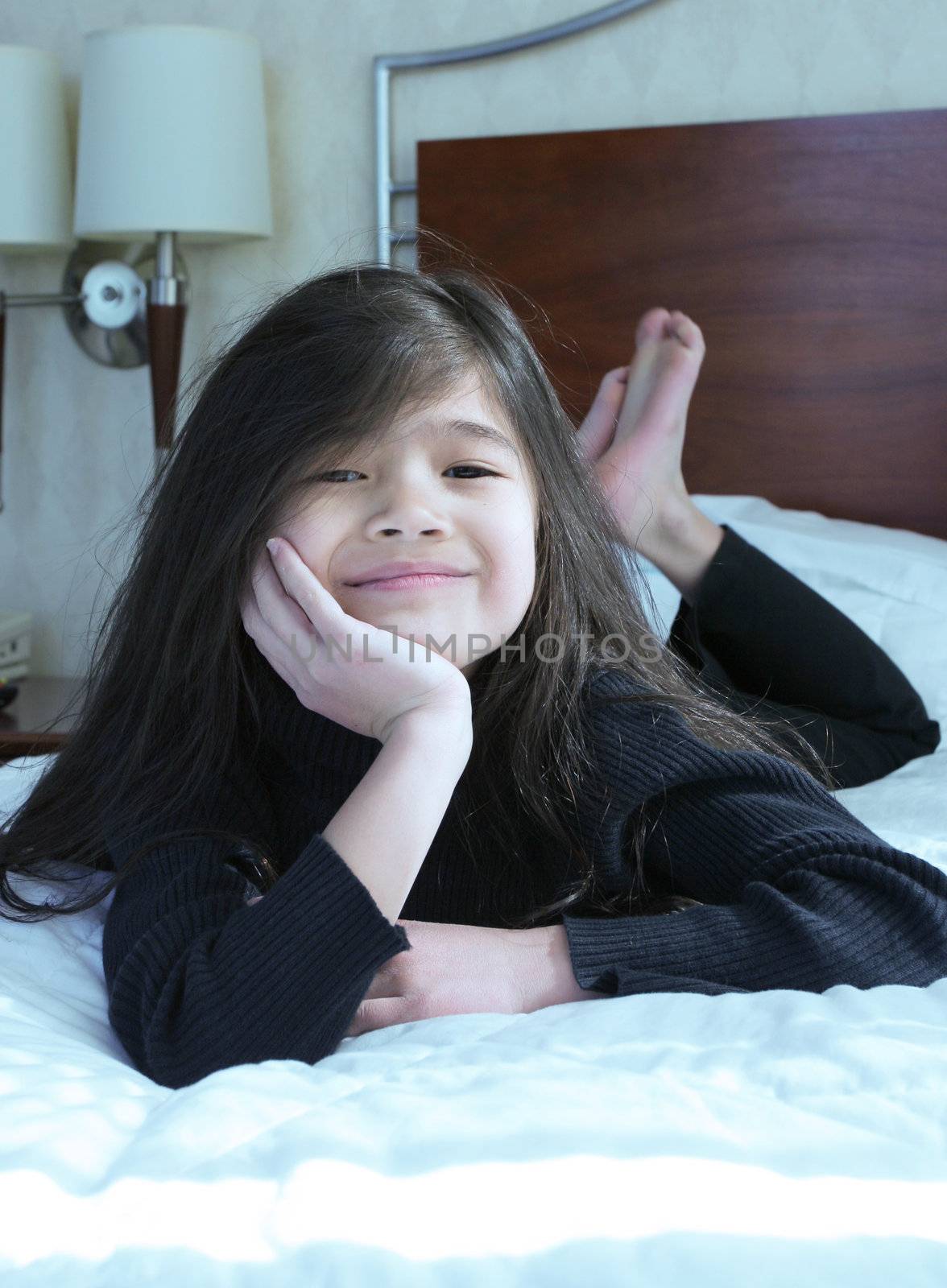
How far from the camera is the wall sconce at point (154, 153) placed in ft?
6.35

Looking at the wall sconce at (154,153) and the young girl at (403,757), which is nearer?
the young girl at (403,757)

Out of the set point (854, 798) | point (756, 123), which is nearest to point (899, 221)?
point (756, 123)

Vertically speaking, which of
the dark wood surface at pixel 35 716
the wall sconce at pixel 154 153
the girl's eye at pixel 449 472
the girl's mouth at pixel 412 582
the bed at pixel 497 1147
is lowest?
the dark wood surface at pixel 35 716

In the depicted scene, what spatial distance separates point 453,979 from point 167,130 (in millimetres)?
1641

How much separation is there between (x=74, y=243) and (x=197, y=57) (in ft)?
1.50

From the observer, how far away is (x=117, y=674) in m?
0.92

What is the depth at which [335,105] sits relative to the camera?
84.7 inches

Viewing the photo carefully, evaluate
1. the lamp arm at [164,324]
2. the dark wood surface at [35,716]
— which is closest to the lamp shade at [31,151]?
the lamp arm at [164,324]

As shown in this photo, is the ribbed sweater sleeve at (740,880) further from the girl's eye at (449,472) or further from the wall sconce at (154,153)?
the wall sconce at (154,153)

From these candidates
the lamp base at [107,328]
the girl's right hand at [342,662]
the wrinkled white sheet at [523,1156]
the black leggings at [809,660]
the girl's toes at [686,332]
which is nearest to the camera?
the wrinkled white sheet at [523,1156]

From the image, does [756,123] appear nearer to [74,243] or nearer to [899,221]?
[899,221]

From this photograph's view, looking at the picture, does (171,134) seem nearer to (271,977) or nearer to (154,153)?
(154,153)

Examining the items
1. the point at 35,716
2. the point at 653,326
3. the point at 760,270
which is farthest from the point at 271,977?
the point at 760,270

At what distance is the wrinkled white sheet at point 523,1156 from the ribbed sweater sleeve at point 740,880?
0.07 metres
